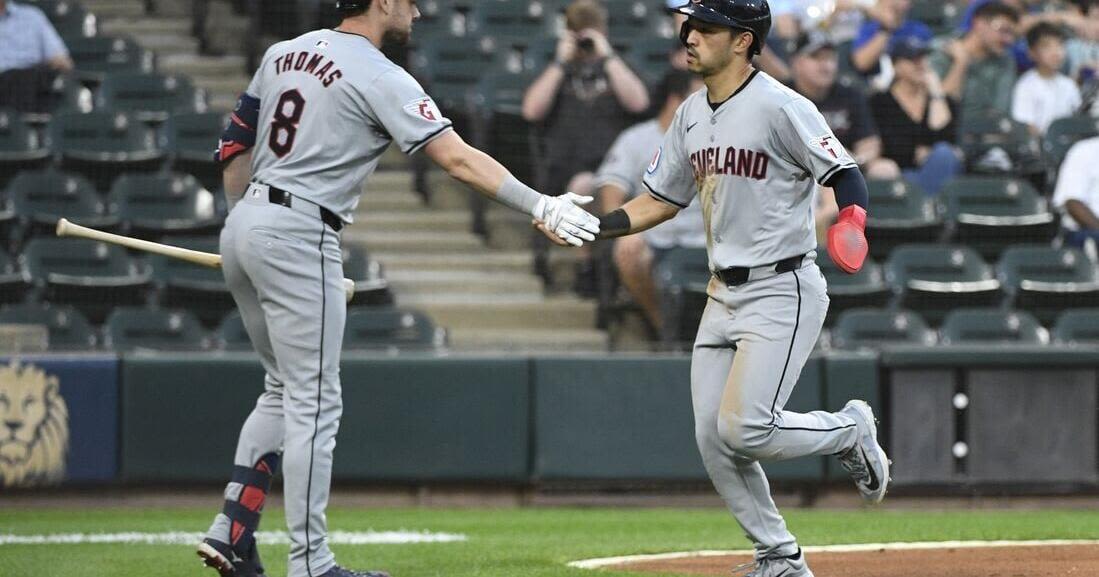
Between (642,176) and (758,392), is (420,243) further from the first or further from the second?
(758,392)

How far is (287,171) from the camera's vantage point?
4.93 metres

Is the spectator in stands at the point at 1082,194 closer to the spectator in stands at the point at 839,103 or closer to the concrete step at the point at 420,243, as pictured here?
the spectator in stands at the point at 839,103

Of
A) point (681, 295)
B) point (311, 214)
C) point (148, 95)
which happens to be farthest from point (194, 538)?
point (148, 95)

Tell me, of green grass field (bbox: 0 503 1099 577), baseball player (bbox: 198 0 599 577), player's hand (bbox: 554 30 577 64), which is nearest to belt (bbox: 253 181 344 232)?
baseball player (bbox: 198 0 599 577)

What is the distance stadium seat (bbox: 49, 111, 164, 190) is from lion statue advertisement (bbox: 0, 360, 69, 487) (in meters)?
2.08

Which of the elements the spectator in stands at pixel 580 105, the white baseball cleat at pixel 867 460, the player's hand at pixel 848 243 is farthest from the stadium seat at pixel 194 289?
the player's hand at pixel 848 243

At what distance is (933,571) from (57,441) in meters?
4.96

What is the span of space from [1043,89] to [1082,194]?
5.87ft

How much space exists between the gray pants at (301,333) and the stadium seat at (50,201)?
5200mm

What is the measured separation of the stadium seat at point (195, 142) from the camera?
1048 centimetres

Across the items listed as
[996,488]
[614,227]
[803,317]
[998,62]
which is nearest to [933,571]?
[803,317]

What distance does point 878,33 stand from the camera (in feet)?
40.0

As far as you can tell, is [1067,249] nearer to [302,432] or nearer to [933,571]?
[933,571]

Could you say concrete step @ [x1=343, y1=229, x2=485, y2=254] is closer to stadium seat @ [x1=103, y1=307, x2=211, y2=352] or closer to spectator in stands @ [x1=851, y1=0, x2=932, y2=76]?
stadium seat @ [x1=103, y1=307, x2=211, y2=352]
